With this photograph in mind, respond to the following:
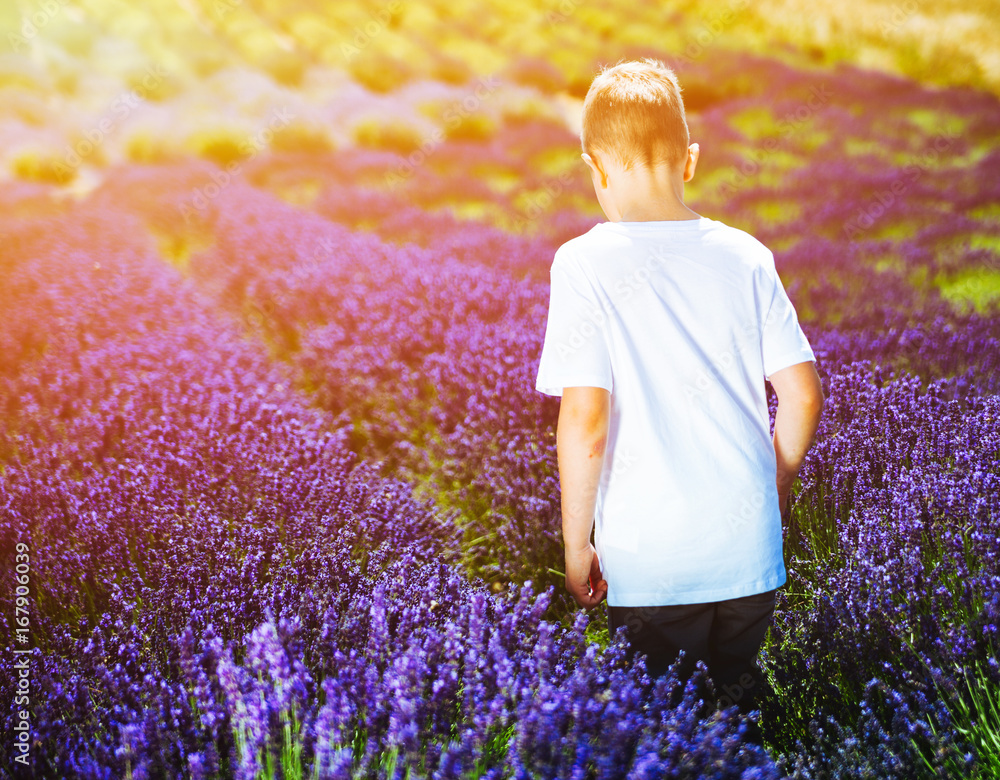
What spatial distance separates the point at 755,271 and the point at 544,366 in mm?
445

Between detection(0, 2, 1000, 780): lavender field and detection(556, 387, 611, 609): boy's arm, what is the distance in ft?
0.62

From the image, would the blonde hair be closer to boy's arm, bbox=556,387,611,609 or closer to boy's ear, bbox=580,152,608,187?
boy's ear, bbox=580,152,608,187

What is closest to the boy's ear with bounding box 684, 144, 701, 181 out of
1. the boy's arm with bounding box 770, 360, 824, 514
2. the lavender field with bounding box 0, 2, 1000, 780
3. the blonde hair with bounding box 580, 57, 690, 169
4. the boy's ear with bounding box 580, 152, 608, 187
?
the blonde hair with bounding box 580, 57, 690, 169

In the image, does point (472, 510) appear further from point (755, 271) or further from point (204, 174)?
point (204, 174)

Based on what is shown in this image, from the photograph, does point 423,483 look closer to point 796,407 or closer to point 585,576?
point 585,576

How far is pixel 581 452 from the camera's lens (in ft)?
4.27

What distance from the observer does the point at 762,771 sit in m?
1.13

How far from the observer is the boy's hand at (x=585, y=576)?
1404 mm

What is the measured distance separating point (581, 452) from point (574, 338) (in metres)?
0.21

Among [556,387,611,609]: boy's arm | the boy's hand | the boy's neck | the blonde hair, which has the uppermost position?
the blonde hair

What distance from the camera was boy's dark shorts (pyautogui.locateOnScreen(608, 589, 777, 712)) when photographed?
140 cm

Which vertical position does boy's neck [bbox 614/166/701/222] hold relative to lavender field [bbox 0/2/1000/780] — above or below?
above

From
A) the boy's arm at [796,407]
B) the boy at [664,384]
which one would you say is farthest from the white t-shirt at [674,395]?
the boy's arm at [796,407]

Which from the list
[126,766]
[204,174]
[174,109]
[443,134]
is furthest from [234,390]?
[174,109]
